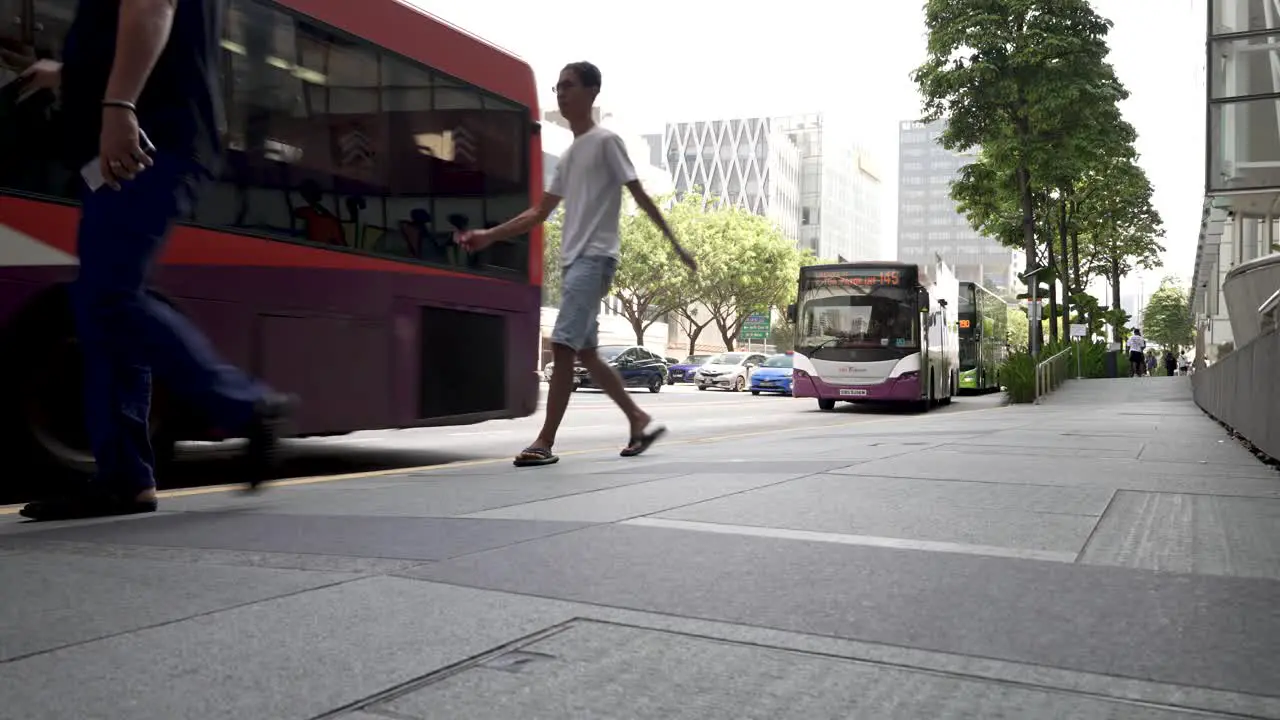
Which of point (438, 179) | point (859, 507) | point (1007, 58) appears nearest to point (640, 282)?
point (1007, 58)

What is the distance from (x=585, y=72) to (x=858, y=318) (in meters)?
16.0

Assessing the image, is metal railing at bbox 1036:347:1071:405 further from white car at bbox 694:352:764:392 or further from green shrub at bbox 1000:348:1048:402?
white car at bbox 694:352:764:392

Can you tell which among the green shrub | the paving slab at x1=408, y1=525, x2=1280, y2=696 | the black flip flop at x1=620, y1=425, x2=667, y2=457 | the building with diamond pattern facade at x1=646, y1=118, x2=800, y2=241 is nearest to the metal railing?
the green shrub

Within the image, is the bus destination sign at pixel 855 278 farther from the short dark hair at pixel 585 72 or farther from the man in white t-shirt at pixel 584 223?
the short dark hair at pixel 585 72

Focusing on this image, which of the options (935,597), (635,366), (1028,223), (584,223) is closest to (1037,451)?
(584,223)

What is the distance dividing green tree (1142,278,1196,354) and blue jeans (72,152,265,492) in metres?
93.6

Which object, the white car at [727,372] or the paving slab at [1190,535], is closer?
the paving slab at [1190,535]

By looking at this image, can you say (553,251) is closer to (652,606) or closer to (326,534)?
(326,534)

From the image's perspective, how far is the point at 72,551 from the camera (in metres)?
3.41

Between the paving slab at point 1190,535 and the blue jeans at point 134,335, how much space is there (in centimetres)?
300

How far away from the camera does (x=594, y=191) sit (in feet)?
20.6

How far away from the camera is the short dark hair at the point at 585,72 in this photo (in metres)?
6.20

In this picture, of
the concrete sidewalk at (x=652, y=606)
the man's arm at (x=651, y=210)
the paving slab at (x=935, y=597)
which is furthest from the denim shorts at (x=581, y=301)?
the paving slab at (x=935, y=597)

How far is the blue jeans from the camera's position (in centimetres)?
394
